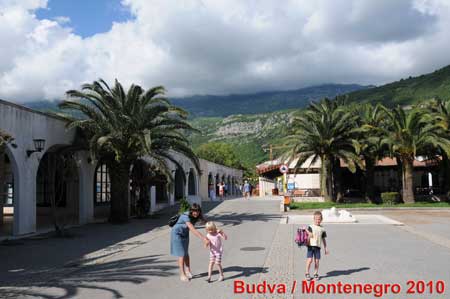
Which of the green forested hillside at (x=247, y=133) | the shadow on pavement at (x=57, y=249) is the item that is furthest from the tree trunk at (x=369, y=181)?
the green forested hillside at (x=247, y=133)

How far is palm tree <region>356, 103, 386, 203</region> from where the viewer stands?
93.7 feet

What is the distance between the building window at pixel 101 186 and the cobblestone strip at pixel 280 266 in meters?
12.1

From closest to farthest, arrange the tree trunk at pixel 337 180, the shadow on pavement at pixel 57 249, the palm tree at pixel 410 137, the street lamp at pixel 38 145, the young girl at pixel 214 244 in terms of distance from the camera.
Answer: the young girl at pixel 214 244
the shadow on pavement at pixel 57 249
the street lamp at pixel 38 145
the palm tree at pixel 410 137
the tree trunk at pixel 337 180

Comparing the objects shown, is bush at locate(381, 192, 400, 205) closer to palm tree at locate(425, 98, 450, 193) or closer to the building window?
palm tree at locate(425, 98, 450, 193)

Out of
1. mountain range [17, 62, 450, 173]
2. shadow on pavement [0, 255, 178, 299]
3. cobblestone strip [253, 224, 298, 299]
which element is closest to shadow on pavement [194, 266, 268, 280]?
cobblestone strip [253, 224, 298, 299]

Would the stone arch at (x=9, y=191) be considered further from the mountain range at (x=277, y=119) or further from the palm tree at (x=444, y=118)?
the palm tree at (x=444, y=118)

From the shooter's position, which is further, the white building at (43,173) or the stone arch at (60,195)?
the stone arch at (60,195)

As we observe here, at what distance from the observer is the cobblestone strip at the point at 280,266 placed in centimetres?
713

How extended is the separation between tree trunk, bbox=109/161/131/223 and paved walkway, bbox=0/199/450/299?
376 cm

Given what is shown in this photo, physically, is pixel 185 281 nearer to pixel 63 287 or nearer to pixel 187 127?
pixel 63 287

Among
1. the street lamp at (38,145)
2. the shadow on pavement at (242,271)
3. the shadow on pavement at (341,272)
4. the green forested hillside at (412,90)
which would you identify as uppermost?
the green forested hillside at (412,90)

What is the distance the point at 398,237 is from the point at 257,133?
14901cm

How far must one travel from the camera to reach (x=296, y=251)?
11086 mm

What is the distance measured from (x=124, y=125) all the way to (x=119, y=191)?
9.60 ft
